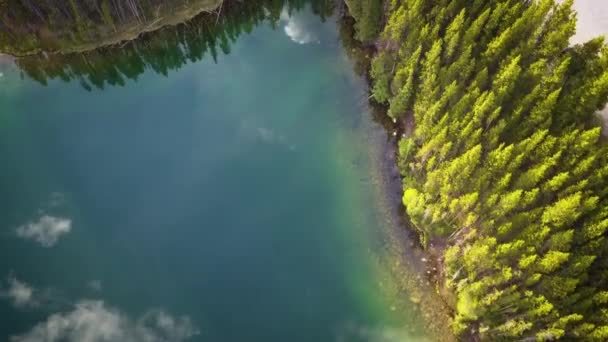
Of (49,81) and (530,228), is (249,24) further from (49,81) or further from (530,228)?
(530,228)

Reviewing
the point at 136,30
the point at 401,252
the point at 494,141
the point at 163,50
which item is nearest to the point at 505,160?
the point at 494,141

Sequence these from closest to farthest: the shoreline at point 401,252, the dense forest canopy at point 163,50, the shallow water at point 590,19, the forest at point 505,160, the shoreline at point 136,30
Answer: the forest at point 505,160, the shoreline at point 401,252, the shallow water at point 590,19, the shoreline at point 136,30, the dense forest canopy at point 163,50

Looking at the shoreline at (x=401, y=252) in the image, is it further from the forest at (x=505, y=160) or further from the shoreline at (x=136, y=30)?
the shoreline at (x=136, y=30)

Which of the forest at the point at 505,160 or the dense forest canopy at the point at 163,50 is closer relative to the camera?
the forest at the point at 505,160

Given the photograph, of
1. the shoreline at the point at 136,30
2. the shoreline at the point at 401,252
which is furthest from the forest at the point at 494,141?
the shoreline at the point at 401,252

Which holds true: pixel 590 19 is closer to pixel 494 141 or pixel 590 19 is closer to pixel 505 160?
pixel 494 141

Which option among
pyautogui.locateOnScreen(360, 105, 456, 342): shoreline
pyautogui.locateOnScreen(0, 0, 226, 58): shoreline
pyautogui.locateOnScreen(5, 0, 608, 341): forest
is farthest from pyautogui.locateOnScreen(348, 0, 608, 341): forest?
pyautogui.locateOnScreen(0, 0, 226, 58): shoreline

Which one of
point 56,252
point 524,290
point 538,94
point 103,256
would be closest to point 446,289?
point 524,290
